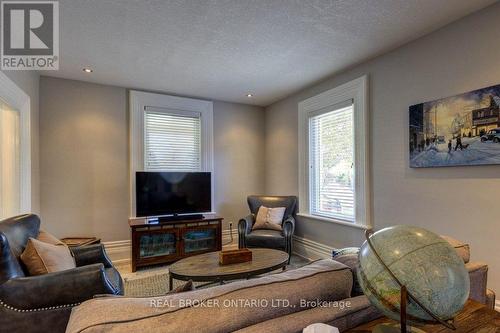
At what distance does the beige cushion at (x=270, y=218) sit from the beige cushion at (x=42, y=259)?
2542mm

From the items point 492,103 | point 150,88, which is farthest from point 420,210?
point 150,88

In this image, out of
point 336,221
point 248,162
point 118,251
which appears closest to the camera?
point 336,221

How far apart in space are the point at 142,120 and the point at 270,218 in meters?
2.49

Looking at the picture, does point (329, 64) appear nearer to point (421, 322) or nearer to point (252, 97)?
point (252, 97)

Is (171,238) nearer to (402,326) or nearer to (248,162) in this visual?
(248,162)

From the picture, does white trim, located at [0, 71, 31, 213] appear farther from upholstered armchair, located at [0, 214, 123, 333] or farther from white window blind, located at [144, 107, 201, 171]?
upholstered armchair, located at [0, 214, 123, 333]

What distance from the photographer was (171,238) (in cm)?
379

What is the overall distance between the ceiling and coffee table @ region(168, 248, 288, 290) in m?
2.18

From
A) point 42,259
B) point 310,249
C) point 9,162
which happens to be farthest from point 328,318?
point 9,162

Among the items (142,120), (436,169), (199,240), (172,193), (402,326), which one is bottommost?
(199,240)

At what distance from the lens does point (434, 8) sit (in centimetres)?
213

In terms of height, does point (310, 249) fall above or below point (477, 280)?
below

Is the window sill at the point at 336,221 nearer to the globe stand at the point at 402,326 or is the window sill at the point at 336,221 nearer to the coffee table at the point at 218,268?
the coffee table at the point at 218,268

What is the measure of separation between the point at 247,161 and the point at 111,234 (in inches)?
100
